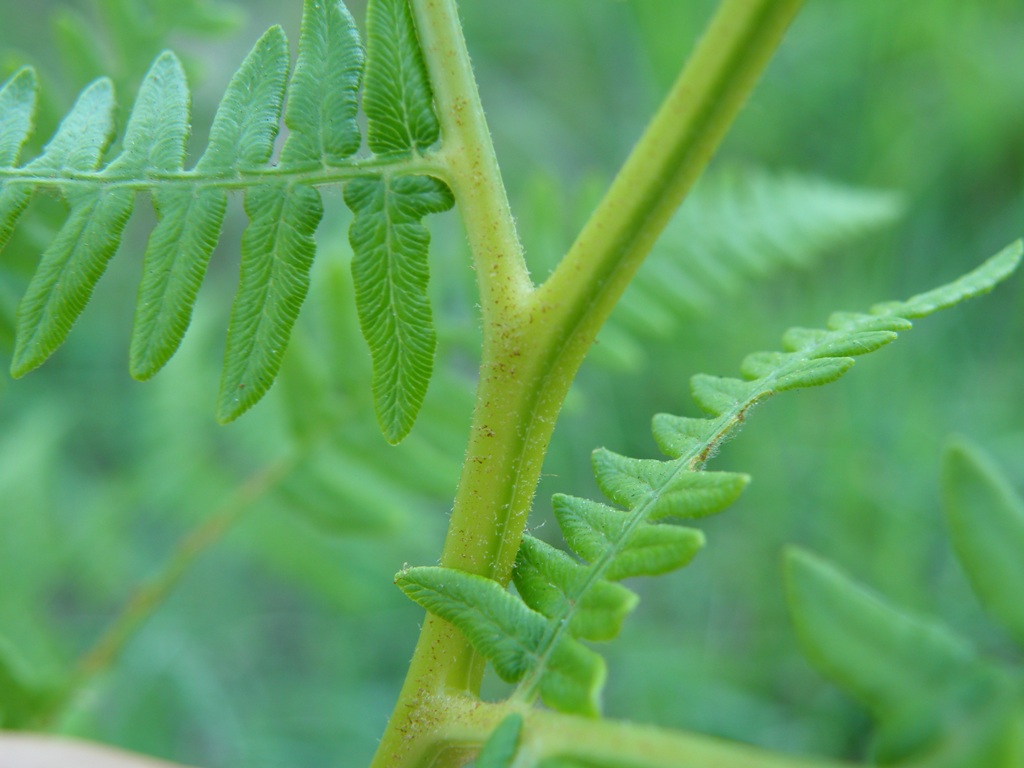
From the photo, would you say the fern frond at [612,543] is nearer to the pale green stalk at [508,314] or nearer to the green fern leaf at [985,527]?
the pale green stalk at [508,314]

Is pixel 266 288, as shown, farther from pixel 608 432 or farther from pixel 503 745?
pixel 608 432

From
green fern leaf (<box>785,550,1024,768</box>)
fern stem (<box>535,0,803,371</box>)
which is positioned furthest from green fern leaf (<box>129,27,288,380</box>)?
green fern leaf (<box>785,550,1024,768</box>)

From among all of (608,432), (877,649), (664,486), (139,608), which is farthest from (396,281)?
(608,432)

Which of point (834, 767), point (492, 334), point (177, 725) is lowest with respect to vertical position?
point (177, 725)

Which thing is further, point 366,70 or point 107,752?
point 107,752

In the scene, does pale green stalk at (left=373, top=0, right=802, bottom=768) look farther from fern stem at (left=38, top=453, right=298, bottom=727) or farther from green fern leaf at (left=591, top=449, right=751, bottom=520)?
fern stem at (left=38, top=453, right=298, bottom=727)

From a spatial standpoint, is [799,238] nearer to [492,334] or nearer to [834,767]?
[492,334]

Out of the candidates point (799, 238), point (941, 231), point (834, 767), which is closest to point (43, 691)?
point (834, 767)
